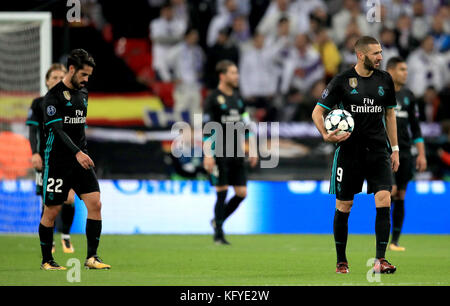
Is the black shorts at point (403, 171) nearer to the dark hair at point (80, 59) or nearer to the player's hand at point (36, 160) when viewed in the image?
the player's hand at point (36, 160)

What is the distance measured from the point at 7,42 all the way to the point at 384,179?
27.3 ft

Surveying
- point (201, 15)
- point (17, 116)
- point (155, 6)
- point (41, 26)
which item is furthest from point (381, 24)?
point (17, 116)

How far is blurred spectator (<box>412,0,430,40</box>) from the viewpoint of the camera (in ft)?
64.2

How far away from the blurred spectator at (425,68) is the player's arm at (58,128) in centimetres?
1089

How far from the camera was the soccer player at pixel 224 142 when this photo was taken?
13031 millimetres

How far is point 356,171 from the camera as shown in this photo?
8953mm

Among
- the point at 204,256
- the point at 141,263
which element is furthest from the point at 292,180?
the point at 141,263

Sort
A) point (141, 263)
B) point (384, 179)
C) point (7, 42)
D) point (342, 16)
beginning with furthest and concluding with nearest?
point (342, 16)
point (7, 42)
point (141, 263)
point (384, 179)

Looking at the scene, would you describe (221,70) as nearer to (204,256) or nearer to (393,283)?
(204,256)

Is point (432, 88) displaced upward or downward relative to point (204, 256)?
upward

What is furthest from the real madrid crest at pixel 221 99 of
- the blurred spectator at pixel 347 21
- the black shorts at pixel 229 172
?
the blurred spectator at pixel 347 21

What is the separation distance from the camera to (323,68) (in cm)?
1861

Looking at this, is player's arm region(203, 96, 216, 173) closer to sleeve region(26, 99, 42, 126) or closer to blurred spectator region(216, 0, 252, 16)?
sleeve region(26, 99, 42, 126)

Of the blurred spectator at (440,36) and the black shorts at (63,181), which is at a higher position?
the blurred spectator at (440,36)
